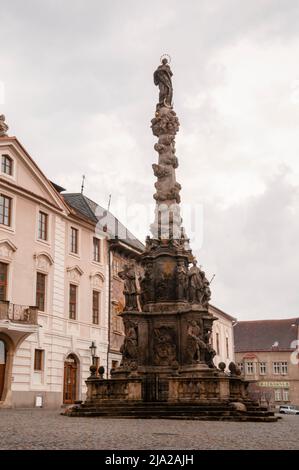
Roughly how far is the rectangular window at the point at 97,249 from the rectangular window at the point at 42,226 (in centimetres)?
460

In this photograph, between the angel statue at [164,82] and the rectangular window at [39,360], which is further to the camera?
the rectangular window at [39,360]

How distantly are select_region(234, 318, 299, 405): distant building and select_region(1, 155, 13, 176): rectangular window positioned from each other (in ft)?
149

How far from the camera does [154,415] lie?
16.4m

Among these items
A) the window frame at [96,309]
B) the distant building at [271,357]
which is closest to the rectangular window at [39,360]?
the window frame at [96,309]

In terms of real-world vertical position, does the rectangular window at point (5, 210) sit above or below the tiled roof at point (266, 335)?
above

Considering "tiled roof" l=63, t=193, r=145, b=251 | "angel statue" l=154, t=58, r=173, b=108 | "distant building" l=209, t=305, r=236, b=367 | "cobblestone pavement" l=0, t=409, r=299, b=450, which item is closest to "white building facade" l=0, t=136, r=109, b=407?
"tiled roof" l=63, t=193, r=145, b=251

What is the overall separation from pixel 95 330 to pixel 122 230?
9.65 metres

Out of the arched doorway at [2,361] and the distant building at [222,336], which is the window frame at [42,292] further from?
the distant building at [222,336]

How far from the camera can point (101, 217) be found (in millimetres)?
39938

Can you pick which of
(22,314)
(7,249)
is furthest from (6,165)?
(22,314)

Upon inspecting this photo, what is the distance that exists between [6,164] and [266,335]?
5063cm

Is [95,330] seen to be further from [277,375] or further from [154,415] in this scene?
[277,375]

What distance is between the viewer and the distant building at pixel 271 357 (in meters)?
68.2
